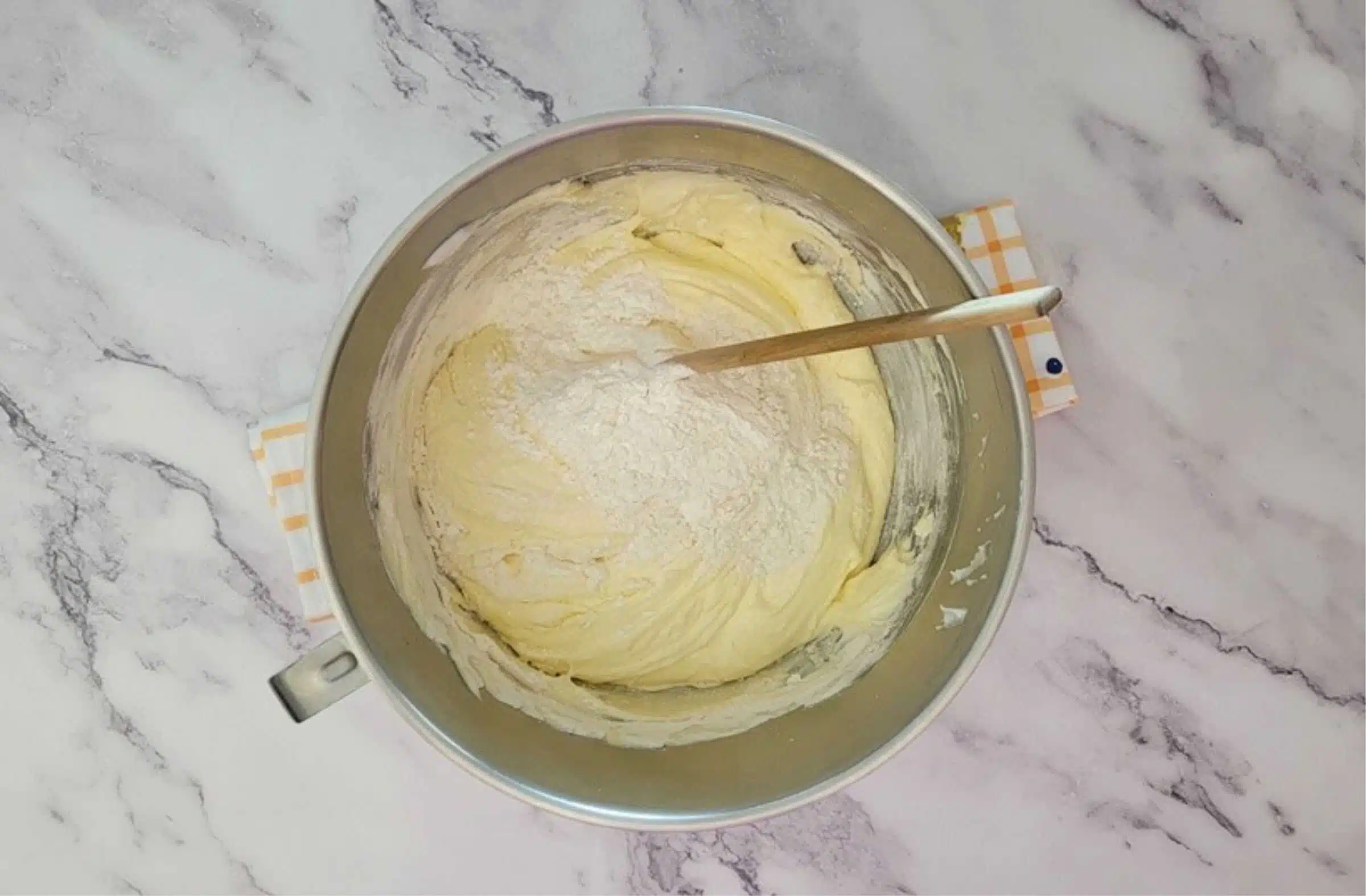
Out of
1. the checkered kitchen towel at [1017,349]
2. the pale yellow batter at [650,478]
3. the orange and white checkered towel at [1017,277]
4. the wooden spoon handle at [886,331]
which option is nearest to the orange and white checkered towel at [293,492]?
the checkered kitchen towel at [1017,349]

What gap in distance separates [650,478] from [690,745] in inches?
10.2

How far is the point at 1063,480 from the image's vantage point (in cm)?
126

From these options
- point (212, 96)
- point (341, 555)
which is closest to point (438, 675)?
point (341, 555)

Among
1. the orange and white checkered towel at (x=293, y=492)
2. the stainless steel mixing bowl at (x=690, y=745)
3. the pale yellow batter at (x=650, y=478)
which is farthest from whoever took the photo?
the orange and white checkered towel at (x=293, y=492)

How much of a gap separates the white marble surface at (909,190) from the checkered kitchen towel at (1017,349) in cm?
5

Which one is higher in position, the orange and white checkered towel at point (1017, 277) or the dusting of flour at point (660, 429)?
the orange and white checkered towel at point (1017, 277)

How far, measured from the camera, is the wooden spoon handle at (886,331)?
0.71 m

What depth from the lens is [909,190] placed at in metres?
1.25

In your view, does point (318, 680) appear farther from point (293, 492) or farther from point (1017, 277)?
point (1017, 277)

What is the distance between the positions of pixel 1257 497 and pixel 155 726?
1.32 meters

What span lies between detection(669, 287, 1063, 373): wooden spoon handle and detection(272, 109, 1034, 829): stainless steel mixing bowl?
0.12 meters

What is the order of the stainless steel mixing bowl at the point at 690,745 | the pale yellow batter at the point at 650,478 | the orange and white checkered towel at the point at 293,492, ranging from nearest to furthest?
1. the stainless steel mixing bowl at the point at 690,745
2. the pale yellow batter at the point at 650,478
3. the orange and white checkered towel at the point at 293,492

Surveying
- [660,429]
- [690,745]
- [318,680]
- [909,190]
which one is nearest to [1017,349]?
[909,190]

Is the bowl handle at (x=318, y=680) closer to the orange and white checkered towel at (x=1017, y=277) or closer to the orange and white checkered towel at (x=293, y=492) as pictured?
the orange and white checkered towel at (x=293, y=492)
